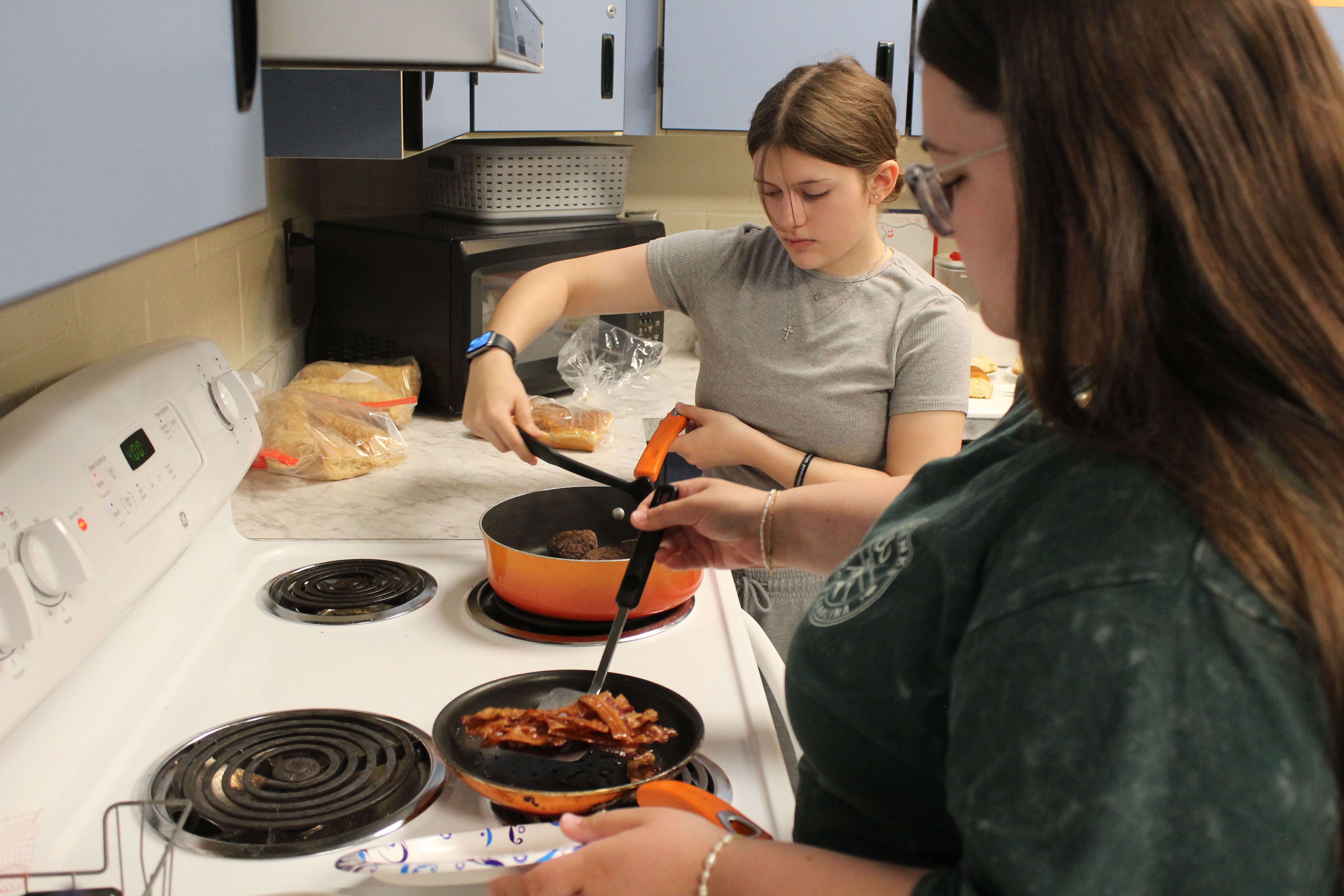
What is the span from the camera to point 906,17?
227 cm

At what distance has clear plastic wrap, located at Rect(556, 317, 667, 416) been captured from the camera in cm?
204

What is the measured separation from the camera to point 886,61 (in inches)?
90.4

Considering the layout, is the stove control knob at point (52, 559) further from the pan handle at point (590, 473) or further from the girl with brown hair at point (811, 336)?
the girl with brown hair at point (811, 336)

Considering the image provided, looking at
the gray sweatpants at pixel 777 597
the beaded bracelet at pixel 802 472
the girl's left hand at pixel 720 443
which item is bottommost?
the gray sweatpants at pixel 777 597

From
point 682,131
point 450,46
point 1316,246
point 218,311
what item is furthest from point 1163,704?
point 682,131

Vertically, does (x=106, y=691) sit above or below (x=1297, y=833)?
below

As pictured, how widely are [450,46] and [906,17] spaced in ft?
5.42

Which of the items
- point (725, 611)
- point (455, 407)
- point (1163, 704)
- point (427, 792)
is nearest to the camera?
point (1163, 704)

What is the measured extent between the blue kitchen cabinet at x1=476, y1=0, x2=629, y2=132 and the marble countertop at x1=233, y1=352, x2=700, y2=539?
1.82 feet

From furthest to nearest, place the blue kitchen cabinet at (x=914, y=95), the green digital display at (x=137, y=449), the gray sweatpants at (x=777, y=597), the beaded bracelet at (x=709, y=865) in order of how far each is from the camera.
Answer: the blue kitchen cabinet at (x=914, y=95) → the gray sweatpants at (x=777, y=597) → the green digital display at (x=137, y=449) → the beaded bracelet at (x=709, y=865)

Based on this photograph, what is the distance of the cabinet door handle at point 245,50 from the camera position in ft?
2.39

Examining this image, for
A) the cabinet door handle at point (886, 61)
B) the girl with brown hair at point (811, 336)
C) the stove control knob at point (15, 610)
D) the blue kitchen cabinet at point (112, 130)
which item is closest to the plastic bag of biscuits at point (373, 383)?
the girl with brown hair at point (811, 336)

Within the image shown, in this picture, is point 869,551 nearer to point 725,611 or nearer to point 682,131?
point 725,611

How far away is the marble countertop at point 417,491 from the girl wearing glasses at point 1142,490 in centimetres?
96
